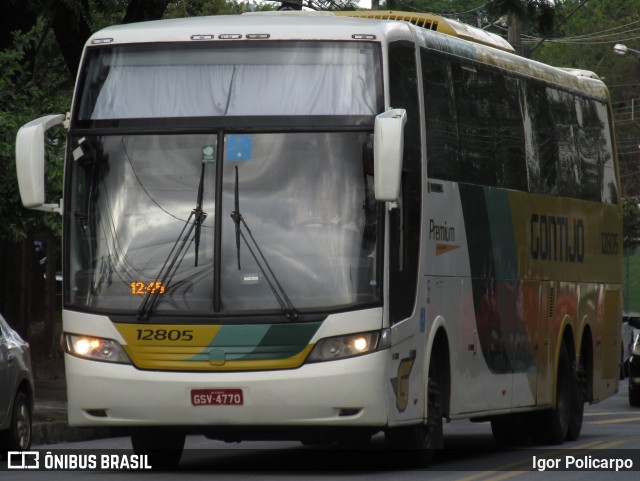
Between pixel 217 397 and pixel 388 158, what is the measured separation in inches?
88.3

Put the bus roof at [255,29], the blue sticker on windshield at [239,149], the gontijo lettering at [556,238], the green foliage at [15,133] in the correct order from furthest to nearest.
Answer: the green foliage at [15,133] < the gontijo lettering at [556,238] < the bus roof at [255,29] < the blue sticker on windshield at [239,149]

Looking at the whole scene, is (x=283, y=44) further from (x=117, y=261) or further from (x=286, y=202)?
(x=117, y=261)

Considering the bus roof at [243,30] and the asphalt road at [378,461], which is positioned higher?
the bus roof at [243,30]

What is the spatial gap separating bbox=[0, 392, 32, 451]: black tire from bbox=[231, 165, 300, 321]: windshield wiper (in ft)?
14.5

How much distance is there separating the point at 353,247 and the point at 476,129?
11.0 ft

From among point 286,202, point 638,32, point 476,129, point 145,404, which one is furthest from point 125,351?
point 638,32

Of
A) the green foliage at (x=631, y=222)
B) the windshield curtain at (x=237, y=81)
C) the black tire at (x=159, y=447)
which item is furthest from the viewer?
the green foliage at (x=631, y=222)

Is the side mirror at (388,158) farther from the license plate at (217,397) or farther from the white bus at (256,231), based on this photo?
the license plate at (217,397)

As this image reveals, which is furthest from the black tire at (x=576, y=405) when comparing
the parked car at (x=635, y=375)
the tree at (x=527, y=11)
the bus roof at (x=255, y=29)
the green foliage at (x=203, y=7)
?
the green foliage at (x=203, y=7)

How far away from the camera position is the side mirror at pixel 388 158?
12617 millimetres

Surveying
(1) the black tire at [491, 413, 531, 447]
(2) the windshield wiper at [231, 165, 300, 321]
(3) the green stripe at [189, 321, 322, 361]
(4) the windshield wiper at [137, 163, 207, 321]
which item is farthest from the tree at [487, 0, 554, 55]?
(3) the green stripe at [189, 321, 322, 361]

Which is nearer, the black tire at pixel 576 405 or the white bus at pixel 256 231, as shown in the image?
the white bus at pixel 256 231

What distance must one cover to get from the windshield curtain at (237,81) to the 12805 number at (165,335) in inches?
68.8

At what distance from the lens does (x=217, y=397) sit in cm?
1297
